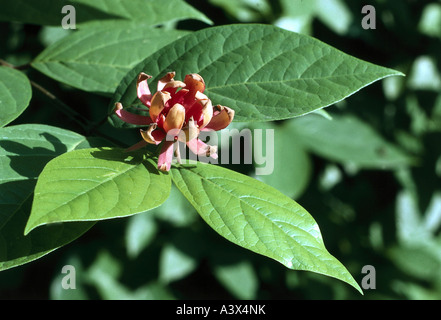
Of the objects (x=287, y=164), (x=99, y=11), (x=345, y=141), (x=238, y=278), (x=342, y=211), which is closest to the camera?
(x=99, y=11)

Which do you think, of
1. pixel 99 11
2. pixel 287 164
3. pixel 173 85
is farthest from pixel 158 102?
pixel 287 164

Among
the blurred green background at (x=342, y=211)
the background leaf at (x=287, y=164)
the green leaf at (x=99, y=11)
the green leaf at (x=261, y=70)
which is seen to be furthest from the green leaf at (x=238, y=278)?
the green leaf at (x=261, y=70)

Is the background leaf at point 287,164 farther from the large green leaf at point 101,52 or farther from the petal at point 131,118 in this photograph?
the petal at point 131,118

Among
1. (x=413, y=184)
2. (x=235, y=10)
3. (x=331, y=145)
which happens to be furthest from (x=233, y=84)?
(x=413, y=184)

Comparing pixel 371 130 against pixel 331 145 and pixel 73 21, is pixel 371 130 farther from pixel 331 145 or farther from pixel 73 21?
pixel 73 21

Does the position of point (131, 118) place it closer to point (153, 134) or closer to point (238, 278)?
point (153, 134)
